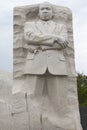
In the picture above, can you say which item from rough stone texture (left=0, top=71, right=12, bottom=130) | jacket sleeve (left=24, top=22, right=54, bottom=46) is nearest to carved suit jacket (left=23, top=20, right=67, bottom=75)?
jacket sleeve (left=24, top=22, right=54, bottom=46)

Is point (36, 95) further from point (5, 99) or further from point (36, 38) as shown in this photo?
point (36, 38)

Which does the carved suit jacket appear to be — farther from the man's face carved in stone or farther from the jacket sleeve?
the man's face carved in stone

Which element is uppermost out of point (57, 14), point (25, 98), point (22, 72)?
point (57, 14)

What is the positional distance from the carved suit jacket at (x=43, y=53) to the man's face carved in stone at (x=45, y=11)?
0.26 metres

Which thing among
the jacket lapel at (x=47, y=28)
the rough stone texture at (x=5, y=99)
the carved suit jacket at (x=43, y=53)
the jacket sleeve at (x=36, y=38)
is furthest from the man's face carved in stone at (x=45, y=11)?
the rough stone texture at (x=5, y=99)

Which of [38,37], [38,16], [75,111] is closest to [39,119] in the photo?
[75,111]

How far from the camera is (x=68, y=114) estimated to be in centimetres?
709

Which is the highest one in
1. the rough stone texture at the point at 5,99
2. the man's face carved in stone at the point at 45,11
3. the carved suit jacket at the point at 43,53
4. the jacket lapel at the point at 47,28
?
the man's face carved in stone at the point at 45,11

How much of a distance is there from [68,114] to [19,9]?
2337mm

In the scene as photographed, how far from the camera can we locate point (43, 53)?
7.09 m

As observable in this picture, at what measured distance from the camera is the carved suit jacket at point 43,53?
7.00m

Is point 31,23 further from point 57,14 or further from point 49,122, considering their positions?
point 49,122

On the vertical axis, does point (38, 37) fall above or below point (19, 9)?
below

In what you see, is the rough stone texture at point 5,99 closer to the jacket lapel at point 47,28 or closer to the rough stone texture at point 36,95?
the rough stone texture at point 36,95
